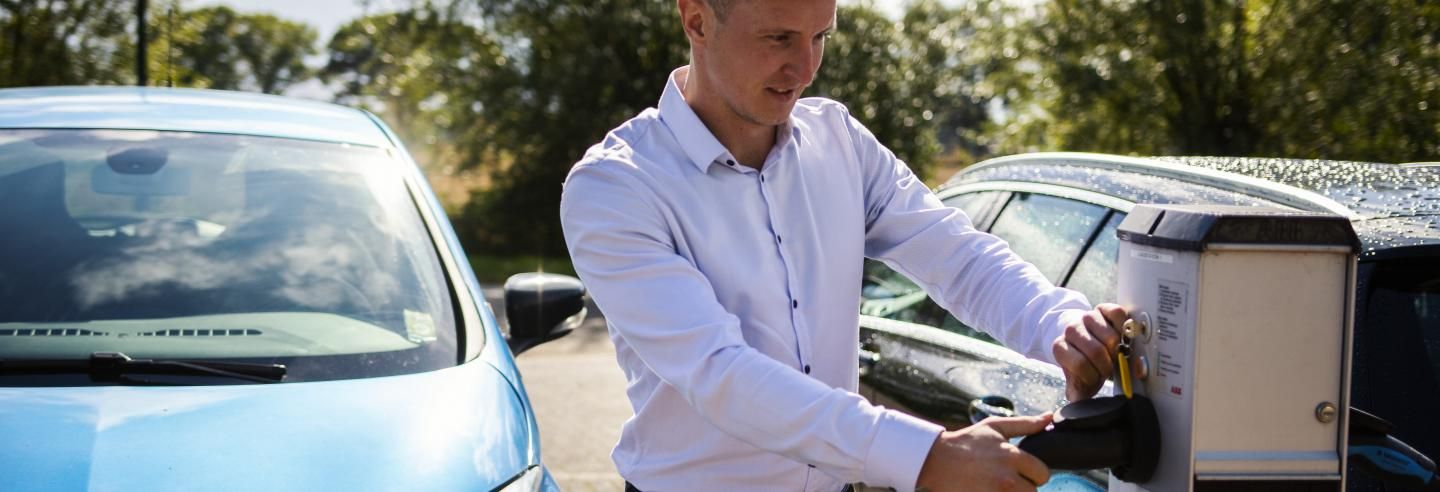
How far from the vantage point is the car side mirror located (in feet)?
12.0

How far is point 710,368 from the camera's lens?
1.79m

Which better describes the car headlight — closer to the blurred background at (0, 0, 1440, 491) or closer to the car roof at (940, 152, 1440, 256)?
the car roof at (940, 152, 1440, 256)

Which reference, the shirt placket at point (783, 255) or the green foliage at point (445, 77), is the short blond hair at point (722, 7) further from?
the green foliage at point (445, 77)

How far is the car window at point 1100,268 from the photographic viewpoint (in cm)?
275

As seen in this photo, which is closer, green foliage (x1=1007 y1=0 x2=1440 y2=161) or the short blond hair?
the short blond hair

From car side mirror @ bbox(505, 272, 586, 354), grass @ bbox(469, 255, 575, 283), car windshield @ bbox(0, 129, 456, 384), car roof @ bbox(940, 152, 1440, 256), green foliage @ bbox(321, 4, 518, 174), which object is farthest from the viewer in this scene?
green foliage @ bbox(321, 4, 518, 174)

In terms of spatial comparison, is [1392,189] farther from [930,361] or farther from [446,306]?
[446,306]

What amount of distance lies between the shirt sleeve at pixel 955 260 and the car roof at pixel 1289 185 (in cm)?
58

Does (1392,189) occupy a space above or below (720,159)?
below

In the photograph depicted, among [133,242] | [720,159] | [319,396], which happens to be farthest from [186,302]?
[720,159]

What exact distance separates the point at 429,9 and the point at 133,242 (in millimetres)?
13894

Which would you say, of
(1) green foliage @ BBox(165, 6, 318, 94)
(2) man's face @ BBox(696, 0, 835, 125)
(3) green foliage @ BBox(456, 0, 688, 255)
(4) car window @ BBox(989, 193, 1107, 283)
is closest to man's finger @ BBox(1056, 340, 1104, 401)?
(2) man's face @ BBox(696, 0, 835, 125)

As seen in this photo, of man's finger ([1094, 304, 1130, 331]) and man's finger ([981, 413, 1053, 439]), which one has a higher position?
man's finger ([1094, 304, 1130, 331])

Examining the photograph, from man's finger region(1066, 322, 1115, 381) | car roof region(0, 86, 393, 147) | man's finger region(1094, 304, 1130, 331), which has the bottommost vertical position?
man's finger region(1066, 322, 1115, 381)
